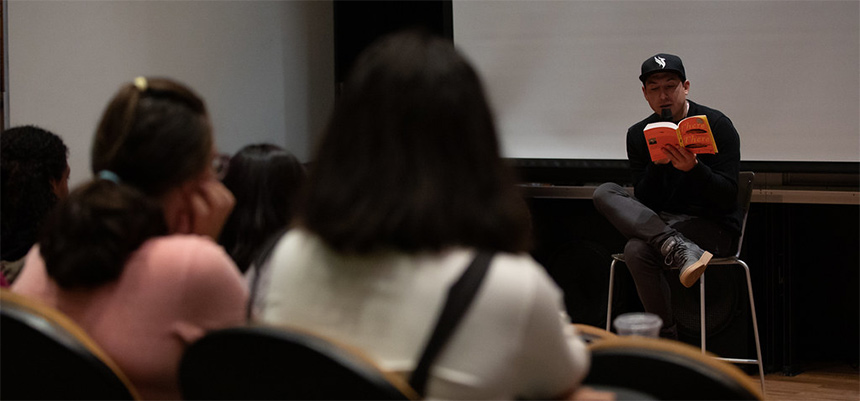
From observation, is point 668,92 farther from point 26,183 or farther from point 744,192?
point 26,183

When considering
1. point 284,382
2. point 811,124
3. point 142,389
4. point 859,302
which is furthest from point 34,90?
point 859,302

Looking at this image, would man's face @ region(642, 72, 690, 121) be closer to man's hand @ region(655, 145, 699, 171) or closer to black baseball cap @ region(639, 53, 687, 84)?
black baseball cap @ region(639, 53, 687, 84)

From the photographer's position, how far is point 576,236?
15.1ft

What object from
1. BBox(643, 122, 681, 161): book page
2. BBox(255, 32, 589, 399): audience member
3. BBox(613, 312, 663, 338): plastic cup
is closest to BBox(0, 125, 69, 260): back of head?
BBox(255, 32, 589, 399): audience member

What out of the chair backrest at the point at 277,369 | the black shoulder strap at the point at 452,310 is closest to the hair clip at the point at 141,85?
the chair backrest at the point at 277,369

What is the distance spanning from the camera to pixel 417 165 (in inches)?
47.5

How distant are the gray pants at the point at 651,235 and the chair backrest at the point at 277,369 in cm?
247

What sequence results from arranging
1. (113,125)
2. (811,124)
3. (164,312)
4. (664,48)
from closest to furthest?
(164,312)
(113,125)
(811,124)
(664,48)

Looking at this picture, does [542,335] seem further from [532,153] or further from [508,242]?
[532,153]

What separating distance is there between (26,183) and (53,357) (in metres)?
1.36

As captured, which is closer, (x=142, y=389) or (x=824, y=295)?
(x=142, y=389)

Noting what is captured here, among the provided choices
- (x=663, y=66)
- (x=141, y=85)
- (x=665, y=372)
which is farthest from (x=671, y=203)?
(x=141, y=85)

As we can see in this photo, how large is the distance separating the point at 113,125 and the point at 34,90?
2.65 meters

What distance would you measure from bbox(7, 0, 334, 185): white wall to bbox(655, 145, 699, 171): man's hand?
1679 mm
